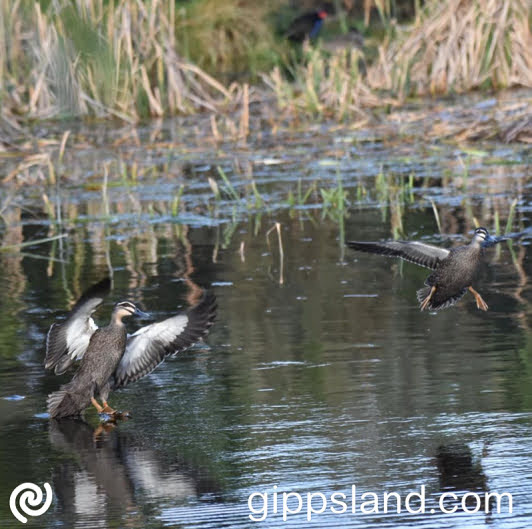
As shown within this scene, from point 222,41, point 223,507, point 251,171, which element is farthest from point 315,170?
point 222,41

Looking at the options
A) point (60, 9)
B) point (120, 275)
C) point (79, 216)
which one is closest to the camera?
point (60, 9)

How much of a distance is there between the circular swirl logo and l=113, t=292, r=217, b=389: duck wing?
1485mm

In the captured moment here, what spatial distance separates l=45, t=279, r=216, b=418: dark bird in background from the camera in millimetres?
6641

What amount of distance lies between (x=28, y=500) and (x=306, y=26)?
21158mm

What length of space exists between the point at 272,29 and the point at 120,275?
55.3 feet

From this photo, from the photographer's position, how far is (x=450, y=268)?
7590mm

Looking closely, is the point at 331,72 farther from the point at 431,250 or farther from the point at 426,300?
the point at 426,300

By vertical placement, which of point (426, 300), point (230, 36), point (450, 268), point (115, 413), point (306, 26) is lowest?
point (115, 413)

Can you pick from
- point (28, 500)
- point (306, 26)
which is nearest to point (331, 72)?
point (306, 26)

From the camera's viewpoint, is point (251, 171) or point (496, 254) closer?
point (496, 254)

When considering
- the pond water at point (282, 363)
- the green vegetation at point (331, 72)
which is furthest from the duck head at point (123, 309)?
the green vegetation at point (331, 72)

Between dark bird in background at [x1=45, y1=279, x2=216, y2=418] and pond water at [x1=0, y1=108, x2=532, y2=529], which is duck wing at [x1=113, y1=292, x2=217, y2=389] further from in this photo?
pond water at [x1=0, y1=108, x2=532, y2=529]

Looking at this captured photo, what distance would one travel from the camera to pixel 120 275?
10195 mm

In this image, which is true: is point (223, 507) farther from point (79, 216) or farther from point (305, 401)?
point (79, 216)
